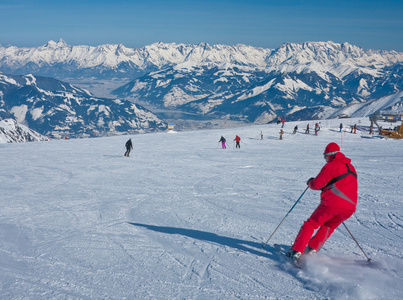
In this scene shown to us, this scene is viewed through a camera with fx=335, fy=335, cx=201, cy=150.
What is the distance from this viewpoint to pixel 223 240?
7.29 meters

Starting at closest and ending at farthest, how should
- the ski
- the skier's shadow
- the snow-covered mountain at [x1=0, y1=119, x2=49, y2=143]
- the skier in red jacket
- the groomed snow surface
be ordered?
1. the groomed snow surface
2. the skier in red jacket
3. the ski
4. the skier's shadow
5. the snow-covered mountain at [x1=0, y1=119, x2=49, y2=143]

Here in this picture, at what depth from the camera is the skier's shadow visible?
21.5 ft

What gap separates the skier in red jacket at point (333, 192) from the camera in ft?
18.0

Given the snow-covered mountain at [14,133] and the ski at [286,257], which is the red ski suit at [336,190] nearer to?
the ski at [286,257]

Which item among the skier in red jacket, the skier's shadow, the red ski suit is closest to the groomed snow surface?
the skier's shadow

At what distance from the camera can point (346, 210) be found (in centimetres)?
557

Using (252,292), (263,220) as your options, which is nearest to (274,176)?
(263,220)

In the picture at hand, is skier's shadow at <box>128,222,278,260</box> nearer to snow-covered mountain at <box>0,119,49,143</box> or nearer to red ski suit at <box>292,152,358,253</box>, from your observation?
red ski suit at <box>292,152,358,253</box>

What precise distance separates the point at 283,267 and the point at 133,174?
12.3m

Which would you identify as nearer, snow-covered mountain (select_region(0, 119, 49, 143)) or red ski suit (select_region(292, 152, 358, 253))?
red ski suit (select_region(292, 152, 358, 253))

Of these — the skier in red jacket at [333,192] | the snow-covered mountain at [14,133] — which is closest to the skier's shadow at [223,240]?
the skier in red jacket at [333,192]

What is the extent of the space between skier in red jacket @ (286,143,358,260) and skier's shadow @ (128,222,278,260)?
0.87m

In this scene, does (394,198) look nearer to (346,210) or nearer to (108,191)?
(346,210)

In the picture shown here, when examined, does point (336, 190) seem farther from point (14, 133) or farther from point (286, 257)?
point (14, 133)
